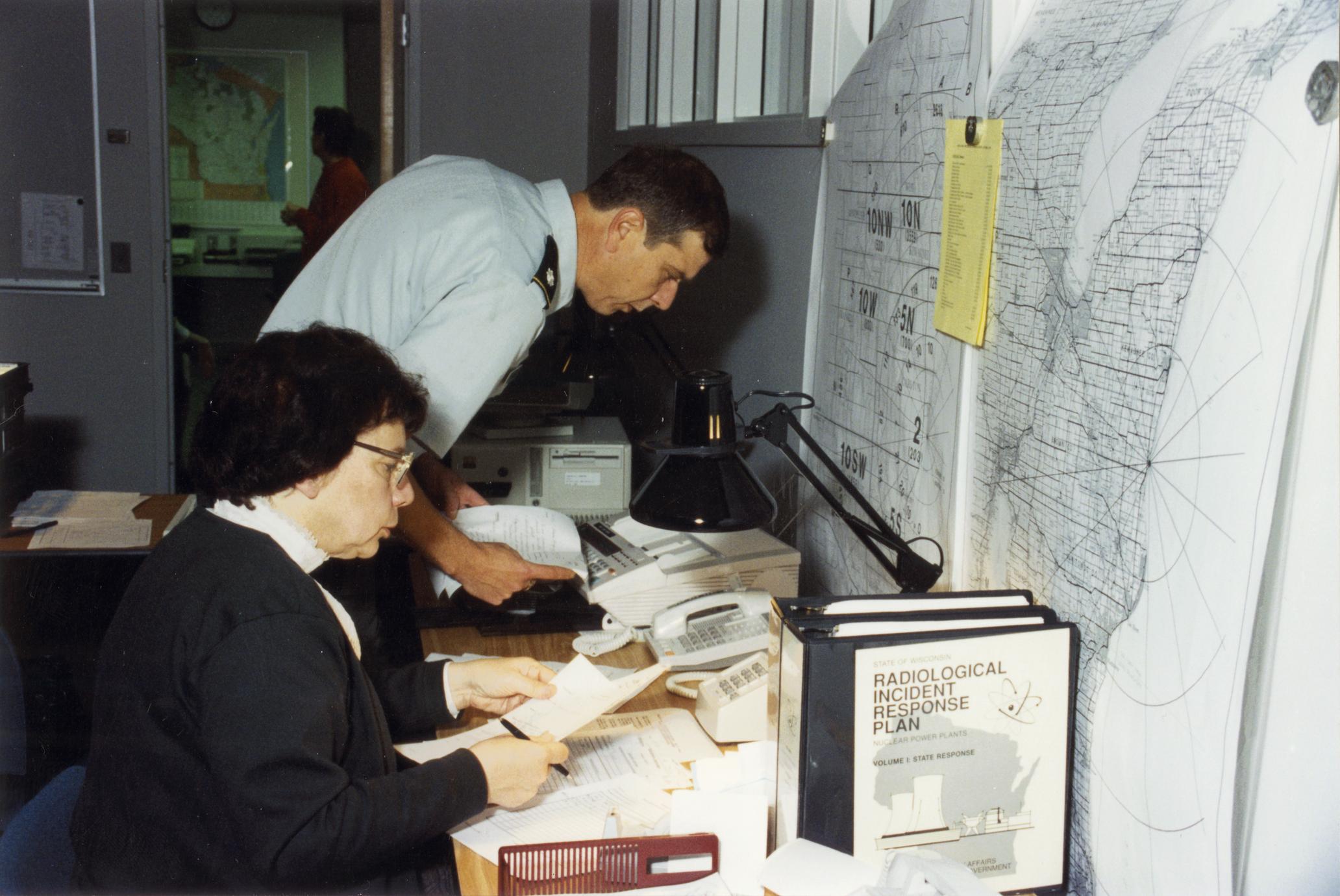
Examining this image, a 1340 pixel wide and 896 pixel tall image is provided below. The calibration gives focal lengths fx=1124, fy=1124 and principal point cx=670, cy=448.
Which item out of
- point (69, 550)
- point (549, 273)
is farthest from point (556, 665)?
point (69, 550)

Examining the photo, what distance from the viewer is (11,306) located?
13.2ft

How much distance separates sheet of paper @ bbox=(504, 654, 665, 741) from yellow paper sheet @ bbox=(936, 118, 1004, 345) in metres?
0.59

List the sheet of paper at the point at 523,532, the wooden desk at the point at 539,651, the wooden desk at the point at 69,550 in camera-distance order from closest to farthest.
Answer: the wooden desk at the point at 539,651
the sheet of paper at the point at 523,532
the wooden desk at the point at 69,550

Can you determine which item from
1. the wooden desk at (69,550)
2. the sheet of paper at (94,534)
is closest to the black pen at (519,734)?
the wooden desk at (69,550)

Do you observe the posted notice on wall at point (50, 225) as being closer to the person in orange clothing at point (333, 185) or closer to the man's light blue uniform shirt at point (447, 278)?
the person in orange clothing at point (333, 185)

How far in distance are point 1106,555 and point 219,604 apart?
905mm

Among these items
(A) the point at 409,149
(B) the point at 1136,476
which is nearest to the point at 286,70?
(A) the point at 409,149

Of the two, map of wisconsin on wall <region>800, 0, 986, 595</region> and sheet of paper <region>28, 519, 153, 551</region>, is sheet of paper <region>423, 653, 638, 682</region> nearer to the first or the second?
map of wisconsin on wall <region>800, 0, 986, 595</region>

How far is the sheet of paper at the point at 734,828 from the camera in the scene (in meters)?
1.15

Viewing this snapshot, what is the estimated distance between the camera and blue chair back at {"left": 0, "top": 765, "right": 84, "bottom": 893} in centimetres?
121

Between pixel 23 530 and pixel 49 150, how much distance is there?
6.66ft

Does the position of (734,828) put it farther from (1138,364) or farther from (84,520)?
(84,520)

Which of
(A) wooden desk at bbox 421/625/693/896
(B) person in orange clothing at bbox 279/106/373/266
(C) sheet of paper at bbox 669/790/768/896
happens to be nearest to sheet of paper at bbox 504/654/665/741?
(A) wooden desk at bbox 421/625/693/896

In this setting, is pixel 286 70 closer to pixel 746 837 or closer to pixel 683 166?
pixel 683 166
